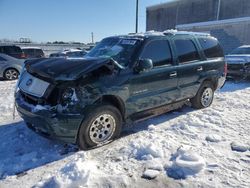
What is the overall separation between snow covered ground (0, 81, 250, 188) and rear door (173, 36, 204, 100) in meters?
0.75

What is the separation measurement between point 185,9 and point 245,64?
2468 cm

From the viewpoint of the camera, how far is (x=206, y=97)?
21.9 ft

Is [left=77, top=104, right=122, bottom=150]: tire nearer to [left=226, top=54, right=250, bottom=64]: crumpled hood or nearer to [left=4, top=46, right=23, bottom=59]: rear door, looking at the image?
[left=226, top=54, right=250, bottom=64]: crumpled hood

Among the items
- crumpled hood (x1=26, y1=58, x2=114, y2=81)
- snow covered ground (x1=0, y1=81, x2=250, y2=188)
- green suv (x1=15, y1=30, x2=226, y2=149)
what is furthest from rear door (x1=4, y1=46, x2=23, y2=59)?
crumpled hood (x1=26, y1=58, x2=114, y2=81)

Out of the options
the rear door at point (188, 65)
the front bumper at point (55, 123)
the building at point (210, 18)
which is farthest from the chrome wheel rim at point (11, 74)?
the building at point (210, 18)

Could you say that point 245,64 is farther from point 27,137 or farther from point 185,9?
point 185,9

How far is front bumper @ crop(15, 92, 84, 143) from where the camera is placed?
3.74 meters

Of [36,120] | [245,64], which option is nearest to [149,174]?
[36,120]

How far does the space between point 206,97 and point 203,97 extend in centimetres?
13

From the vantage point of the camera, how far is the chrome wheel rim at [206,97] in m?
6.56

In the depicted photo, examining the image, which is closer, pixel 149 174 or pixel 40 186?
pixel 40 186

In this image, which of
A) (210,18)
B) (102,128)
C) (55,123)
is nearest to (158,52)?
(102,128)

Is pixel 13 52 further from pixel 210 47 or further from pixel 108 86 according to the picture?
pixel 108 86

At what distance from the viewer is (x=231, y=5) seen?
2805 centimetres
